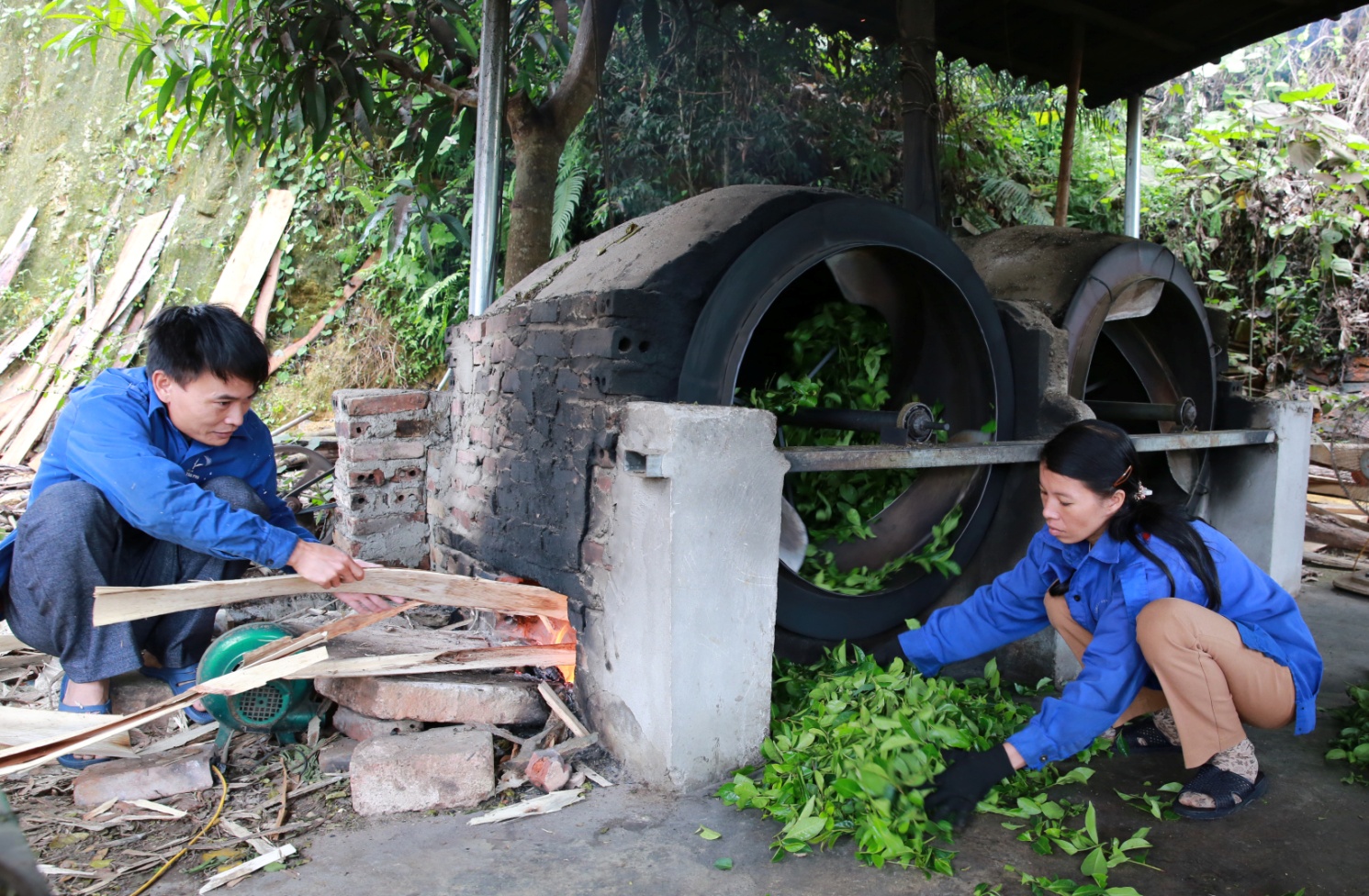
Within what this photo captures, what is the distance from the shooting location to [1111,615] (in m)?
2.32

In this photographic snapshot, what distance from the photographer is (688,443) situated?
2236 mm

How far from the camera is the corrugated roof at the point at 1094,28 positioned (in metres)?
4.77

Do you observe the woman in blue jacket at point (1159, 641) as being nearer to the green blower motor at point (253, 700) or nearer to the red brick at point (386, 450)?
the green blower motor at point (253, 700)

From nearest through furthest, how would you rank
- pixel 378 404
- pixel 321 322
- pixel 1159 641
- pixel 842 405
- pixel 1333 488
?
pixel 1159 641, pixel 842 405, pixel 378 404, pixel 1333 488, pixel 321 322

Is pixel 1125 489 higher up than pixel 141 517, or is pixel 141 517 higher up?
pixel 1125 489

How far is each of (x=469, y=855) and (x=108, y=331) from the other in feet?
29.0

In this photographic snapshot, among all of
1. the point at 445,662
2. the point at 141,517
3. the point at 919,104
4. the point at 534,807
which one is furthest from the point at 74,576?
the point at 919,104

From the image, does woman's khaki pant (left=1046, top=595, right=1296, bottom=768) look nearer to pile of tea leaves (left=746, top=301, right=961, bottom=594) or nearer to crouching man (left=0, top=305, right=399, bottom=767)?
pile of tea leaves (left=746, top=301, right=961, bottom=594)

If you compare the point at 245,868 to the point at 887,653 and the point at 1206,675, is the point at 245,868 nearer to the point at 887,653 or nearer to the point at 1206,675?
the point at 887,653

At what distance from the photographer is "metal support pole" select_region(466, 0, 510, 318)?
3988mm

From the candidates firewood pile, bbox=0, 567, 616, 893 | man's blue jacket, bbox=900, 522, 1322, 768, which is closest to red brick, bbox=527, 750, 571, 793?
firewood pile, bbox=0, 567, 616, 893

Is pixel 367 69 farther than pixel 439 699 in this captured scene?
Yes

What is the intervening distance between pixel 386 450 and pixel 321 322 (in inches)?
215

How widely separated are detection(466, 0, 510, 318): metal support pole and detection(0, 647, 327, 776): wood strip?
1.98 m
